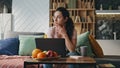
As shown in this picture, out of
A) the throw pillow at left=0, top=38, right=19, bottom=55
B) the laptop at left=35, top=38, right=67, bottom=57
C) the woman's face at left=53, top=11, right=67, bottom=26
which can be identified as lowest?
the throw pillow at left=0, top=38, right=19, bottom=55

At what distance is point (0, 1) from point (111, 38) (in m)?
2.69

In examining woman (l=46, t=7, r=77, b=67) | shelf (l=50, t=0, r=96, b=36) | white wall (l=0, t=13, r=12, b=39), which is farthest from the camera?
A: white wall (l=0, t=13, r=12, b=39)

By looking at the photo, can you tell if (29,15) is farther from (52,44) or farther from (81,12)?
(52,44)

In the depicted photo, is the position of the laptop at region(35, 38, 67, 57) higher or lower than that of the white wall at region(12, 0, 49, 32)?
lower

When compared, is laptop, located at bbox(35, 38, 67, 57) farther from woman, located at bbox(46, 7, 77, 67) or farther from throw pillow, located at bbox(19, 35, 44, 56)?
throw pillow, located at bbox(19, 35, 44, 56)

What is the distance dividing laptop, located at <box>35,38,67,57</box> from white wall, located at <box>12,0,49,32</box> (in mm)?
3274

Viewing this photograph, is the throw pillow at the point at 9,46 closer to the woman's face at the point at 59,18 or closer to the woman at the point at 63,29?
the woman at the point at 63,29

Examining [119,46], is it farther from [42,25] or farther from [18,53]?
[18,53]

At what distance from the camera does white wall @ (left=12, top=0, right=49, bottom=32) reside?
616 cm

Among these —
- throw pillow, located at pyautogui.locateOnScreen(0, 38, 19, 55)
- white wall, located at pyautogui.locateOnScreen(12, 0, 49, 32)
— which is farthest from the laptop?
white wall, located at pyautogui.locateOnScreen(12, 0, 49, 32)

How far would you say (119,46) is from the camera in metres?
5.82

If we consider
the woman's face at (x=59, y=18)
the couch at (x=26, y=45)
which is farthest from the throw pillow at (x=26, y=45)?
the woman's face at (x=59, y=18)

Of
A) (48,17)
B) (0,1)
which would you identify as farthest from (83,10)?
(0,1)

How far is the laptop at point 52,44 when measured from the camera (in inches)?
113
